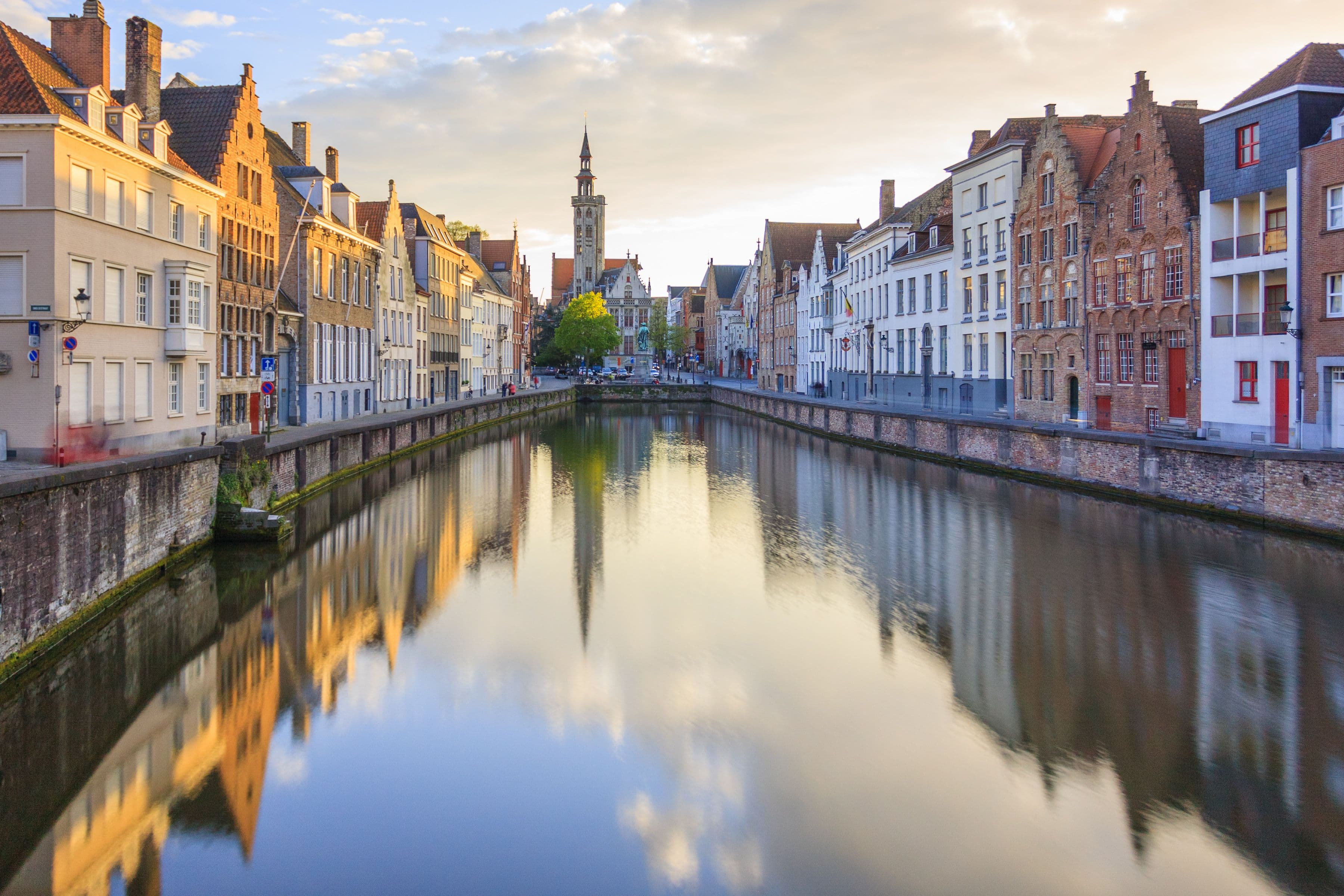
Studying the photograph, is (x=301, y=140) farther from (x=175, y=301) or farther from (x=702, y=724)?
(x=702, y=724)

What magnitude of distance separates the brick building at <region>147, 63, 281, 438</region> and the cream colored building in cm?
418

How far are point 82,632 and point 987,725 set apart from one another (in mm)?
12588

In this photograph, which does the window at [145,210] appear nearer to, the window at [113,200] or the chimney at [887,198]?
the window at [113,200]

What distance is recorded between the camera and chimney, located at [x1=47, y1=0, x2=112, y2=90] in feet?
76.8

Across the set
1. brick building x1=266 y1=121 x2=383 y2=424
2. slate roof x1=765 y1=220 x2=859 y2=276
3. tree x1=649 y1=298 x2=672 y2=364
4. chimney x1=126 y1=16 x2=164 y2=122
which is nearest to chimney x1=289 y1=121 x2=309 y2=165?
brick building x1=266 y1=121 x2=383 y2=424

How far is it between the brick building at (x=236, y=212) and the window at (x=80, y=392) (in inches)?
286

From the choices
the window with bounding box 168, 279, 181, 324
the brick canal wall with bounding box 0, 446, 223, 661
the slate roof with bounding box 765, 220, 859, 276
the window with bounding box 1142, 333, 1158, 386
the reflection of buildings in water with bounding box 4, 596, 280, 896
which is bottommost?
the reflection of buildings in water with bounding box 4, 596, 280, 896

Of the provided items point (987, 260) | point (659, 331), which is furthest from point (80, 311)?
point (659, 331)

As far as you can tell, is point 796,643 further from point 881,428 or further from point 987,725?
point 881,428

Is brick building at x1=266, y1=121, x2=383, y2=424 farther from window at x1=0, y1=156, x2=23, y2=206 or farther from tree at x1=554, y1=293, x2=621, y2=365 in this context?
tree at x1=554, y1=293, x2=621, y2=365

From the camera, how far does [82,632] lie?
14.3m

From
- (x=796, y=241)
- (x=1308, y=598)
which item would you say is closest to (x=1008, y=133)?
(x=1308, y=598)

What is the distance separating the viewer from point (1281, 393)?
1046 inches

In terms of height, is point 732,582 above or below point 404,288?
below
